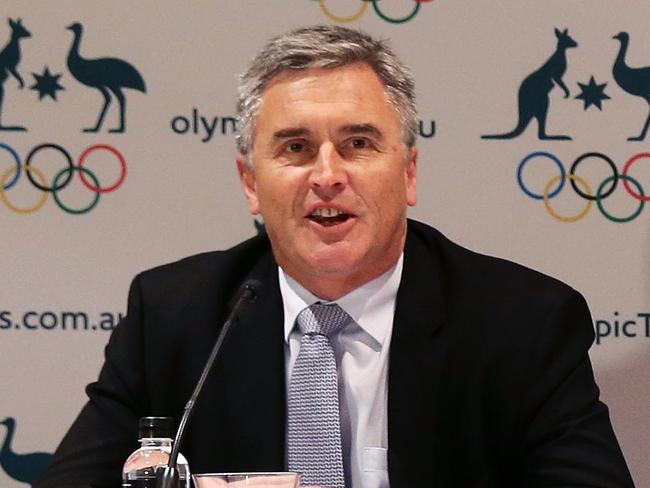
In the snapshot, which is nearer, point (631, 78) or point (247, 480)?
point (247, 480)

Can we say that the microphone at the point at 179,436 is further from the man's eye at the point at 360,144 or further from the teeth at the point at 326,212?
the man's eye at the point at 360,144

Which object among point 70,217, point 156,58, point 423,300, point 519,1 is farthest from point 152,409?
point 519,1

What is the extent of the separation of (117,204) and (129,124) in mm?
210

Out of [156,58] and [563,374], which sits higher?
[156,58]

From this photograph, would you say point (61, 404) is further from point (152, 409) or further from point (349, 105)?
point (349, 105)

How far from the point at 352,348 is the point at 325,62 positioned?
0.57 m

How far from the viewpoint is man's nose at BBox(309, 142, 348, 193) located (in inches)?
90.2

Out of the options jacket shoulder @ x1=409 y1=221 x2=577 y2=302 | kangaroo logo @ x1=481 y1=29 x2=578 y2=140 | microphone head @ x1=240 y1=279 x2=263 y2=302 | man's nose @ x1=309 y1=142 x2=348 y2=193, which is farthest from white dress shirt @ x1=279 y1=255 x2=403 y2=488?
kangaroo logo @ x1=481 y1=29 x2=578 y2=140

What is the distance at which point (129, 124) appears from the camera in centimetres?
314

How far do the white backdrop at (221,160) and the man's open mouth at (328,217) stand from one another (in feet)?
2.45

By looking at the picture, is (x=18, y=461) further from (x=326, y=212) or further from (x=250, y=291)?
(x=250, y=291)

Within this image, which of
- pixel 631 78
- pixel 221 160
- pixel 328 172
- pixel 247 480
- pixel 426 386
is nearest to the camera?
pixel 247 480

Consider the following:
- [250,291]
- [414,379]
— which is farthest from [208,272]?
[250,291]

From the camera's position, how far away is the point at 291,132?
2354 millimetres
